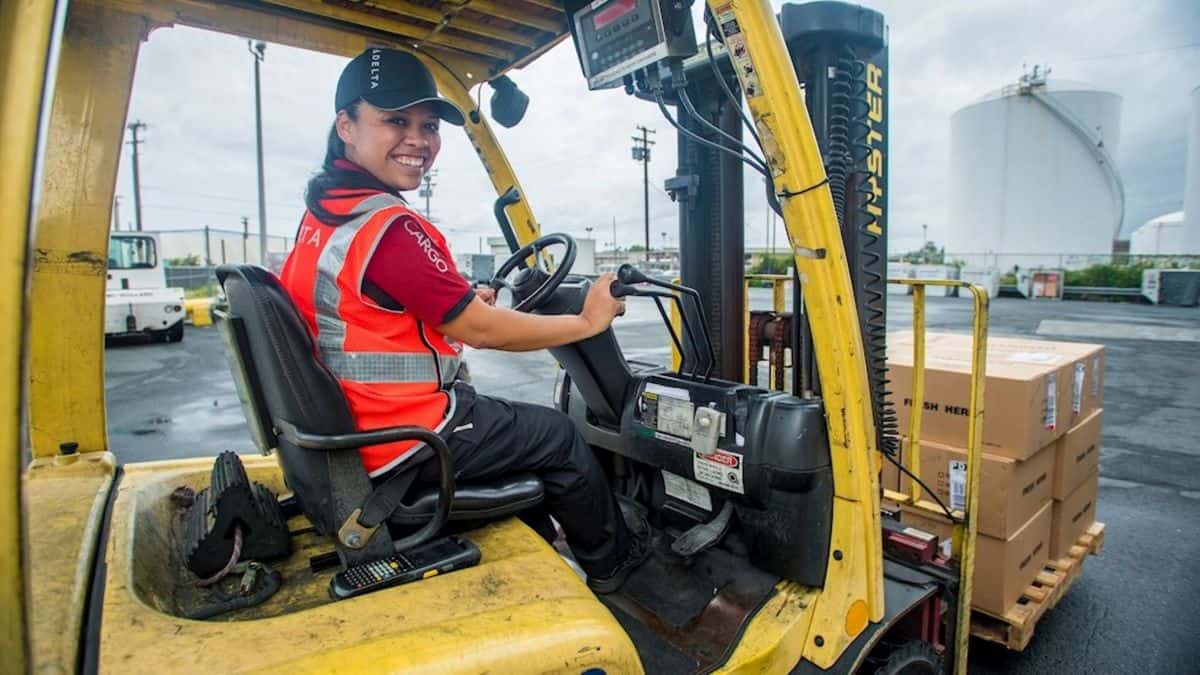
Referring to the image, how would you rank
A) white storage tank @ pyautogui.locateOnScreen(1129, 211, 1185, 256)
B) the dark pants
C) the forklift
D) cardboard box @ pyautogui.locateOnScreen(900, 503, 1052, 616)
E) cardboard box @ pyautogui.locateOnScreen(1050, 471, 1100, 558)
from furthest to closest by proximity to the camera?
white storage tank @ pyautogui.locateOnScreen(1129, 211, 1185, 256), cardboard box @ pyautogui.locateOnScreen(1050, 471, 1100, 558), cardboard box @ pyautogui.locateOnScreen(900, 503, 1052, 616), the dark pants, the forklift

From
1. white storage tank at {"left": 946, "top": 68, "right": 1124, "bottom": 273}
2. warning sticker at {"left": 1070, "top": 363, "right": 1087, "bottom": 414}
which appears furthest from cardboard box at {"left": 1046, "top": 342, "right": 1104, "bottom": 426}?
white storage tank at {"left": 946, "top": 68, "right": 1124, "bottom": 273}

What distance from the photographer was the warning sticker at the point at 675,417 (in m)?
2.34

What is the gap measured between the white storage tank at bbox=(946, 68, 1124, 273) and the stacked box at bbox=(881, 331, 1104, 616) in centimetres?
3662

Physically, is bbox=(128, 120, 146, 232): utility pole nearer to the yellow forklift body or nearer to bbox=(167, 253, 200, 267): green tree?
bbox=(167, 253, 200, 267): green tree

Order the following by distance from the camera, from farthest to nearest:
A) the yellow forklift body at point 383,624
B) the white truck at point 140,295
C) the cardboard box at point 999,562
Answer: the white truck at point 140,295
the cardboard box at point 999,562
the yellow forklift body at point 383,624

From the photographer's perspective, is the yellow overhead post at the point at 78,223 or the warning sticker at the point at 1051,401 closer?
the yellow overhead post at the point at 78,223

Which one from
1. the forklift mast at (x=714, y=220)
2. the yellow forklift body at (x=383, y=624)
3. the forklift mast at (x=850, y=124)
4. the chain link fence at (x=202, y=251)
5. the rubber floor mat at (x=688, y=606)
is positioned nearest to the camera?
the yellow forklift body at (x=383, y=624)

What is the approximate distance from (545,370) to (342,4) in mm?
8953

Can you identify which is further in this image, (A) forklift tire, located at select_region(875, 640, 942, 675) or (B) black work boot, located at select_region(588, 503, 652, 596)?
(B) black work boot, located at select_region(588, 503, 652, 596)

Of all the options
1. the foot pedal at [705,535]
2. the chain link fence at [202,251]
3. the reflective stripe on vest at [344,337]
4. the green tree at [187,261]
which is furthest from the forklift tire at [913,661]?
the green tree at [187,261]

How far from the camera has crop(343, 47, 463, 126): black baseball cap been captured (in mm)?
1785

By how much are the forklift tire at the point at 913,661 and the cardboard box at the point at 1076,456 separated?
4.85ft

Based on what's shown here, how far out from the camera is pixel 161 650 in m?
1.24

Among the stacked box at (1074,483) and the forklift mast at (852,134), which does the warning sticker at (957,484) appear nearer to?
the forklift mast at (852,134)
